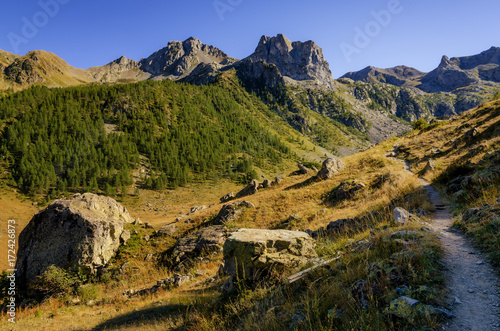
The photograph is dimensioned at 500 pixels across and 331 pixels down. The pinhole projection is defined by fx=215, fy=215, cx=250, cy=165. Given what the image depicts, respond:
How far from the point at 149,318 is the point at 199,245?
31.5 feet

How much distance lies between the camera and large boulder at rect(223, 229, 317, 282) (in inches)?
272

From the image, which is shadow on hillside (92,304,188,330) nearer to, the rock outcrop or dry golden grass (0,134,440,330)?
dry golden grass (0,134,440,330)

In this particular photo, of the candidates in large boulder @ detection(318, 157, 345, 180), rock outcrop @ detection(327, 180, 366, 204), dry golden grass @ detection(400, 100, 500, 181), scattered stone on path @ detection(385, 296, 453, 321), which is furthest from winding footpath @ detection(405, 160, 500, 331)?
large boulder @ detection(318, 157, 345, 180)

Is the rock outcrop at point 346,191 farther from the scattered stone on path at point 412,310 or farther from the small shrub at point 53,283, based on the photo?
the small shrub at point 53,283

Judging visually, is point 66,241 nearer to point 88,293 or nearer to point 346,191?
point 88,293

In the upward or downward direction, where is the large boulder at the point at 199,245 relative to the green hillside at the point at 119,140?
downward

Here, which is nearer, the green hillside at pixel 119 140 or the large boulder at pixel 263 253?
the large boulder at pixel 263 253

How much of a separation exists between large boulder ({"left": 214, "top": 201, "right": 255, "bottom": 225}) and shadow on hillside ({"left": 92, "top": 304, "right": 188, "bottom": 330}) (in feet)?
44.0

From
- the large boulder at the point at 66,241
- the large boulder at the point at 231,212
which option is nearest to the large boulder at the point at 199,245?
the large boulder at the point at 231,212

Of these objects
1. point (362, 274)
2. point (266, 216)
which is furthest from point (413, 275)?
point (266, 216)

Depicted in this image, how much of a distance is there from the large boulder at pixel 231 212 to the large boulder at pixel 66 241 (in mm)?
9720

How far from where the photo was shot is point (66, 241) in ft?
56.6

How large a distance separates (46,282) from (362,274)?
19612mm

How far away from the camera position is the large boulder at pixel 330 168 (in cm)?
2856
